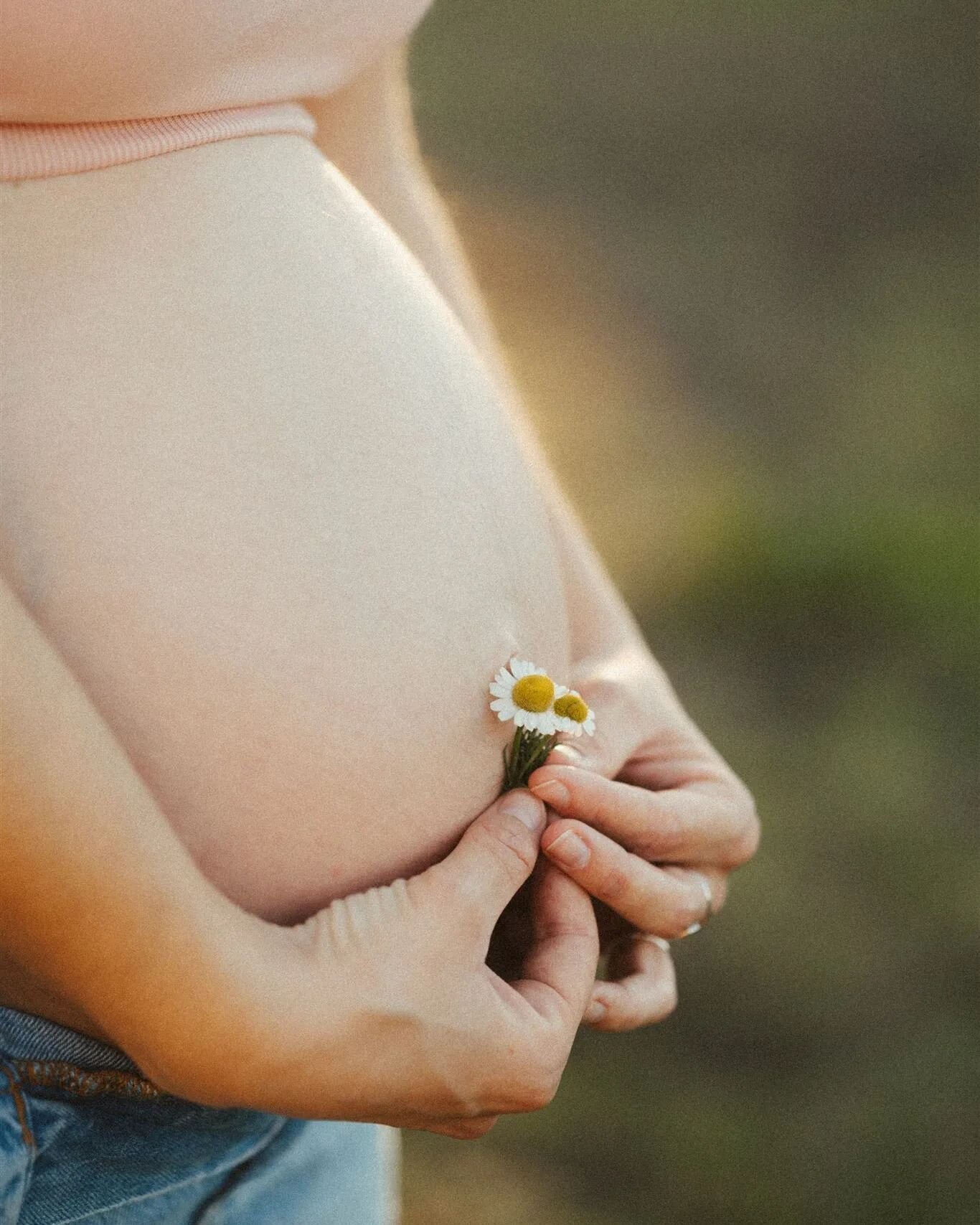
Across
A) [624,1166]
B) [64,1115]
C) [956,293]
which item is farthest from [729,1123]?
[956,293]

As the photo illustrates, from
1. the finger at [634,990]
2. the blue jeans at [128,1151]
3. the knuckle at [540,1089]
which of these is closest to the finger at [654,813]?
the finger at [634,990]

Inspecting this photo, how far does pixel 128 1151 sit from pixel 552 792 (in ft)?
1.41

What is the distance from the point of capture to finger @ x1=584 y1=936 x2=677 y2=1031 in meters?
1.20

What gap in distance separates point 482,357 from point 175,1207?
34.3 inches

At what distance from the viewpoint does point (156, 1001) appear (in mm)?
833

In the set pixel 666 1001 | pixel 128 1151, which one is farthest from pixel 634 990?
pixel 128 1151

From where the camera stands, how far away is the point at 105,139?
3.23ft

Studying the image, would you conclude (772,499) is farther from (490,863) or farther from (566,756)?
(490,863)

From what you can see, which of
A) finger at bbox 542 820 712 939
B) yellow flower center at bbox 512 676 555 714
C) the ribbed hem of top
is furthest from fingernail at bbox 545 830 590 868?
the ribbed hem of top

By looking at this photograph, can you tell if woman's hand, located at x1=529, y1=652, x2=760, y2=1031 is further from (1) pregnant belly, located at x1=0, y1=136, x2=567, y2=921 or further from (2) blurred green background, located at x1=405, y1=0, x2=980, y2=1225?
(2) blurred green background, located at x1=405, y1=0, x2=980, y2=1225

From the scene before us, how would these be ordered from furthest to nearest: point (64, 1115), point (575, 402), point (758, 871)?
point (575, 402), point (758, 871), point (64, 1115)

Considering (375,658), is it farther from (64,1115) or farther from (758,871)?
(758,871)

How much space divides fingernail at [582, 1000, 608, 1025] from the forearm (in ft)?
1.37

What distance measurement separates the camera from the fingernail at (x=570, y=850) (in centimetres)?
105
